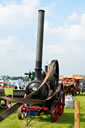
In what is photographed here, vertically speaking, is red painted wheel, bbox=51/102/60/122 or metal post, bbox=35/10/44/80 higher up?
metal post, bbox=35/10/44/80

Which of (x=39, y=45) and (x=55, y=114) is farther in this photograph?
(x=55, y=114)

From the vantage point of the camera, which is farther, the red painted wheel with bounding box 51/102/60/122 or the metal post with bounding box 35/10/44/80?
the red painted wheel with bounding box 51/102/60/122

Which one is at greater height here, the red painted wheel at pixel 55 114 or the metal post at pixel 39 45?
the metal post at pixel 39 45

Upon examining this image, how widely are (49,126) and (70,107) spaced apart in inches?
145

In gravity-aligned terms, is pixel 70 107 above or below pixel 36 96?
below

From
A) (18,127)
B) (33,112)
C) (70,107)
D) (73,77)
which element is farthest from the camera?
(73,77)

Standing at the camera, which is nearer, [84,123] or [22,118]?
[84,123]

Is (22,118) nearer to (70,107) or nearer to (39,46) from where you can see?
(39,46)

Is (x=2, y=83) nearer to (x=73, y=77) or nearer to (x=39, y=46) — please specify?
(x=73, y=77)

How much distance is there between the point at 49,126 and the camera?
241 inches

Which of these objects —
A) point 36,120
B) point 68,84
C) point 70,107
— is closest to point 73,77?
point 68,84

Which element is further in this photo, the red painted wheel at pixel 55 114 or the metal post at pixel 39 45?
the red painted wheel at pixel 55 114

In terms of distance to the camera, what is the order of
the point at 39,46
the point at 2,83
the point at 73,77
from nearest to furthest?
the point at 39,46 < the point at 73,77 < the point at 2,83

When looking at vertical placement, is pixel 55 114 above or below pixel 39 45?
below
